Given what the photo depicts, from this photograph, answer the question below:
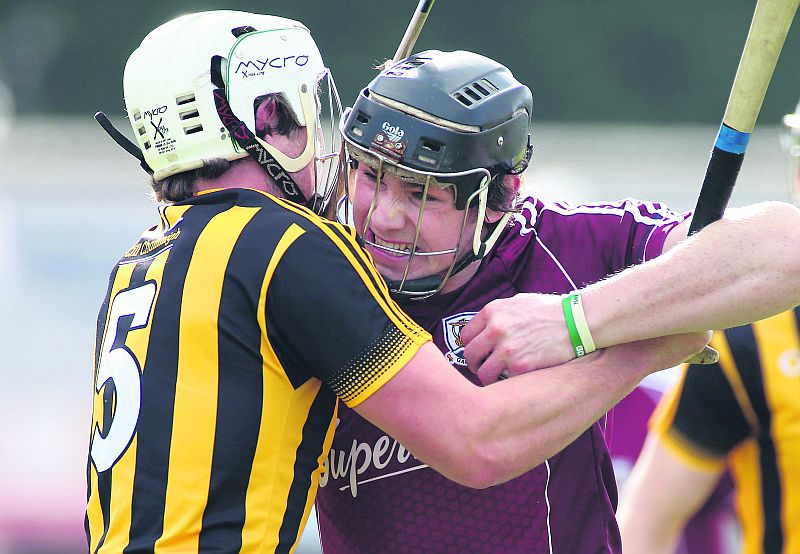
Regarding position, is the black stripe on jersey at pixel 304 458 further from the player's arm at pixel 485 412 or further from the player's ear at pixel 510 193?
the player's ear at pixel 510 193

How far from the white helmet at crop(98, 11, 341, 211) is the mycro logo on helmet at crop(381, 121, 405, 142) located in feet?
0.63

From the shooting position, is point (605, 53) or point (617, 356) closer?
point (617, 356)

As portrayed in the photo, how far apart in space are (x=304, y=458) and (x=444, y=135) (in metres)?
0.84

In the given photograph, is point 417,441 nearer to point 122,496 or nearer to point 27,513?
point 122,496

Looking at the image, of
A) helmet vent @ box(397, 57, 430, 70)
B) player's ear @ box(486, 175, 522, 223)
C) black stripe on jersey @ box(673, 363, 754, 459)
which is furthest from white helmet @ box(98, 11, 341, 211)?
black stripe on jersey @ box(673, 363, 754, 459)

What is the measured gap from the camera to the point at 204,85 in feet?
9.11

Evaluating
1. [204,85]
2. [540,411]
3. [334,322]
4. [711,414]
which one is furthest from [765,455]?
[204,85]

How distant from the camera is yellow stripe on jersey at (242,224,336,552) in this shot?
2.49 meters

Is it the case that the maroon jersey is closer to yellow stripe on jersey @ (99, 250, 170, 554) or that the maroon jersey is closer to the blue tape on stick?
the blue tape on stick

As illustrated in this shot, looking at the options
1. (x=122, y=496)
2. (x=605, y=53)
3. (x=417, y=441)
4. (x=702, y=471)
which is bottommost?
(x=605, y=53)

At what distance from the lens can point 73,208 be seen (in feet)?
26.1

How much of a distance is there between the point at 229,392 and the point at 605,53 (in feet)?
34.6

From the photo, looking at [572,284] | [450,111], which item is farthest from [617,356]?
[450,111]

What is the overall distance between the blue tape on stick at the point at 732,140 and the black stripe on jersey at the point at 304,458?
1.00 metres
